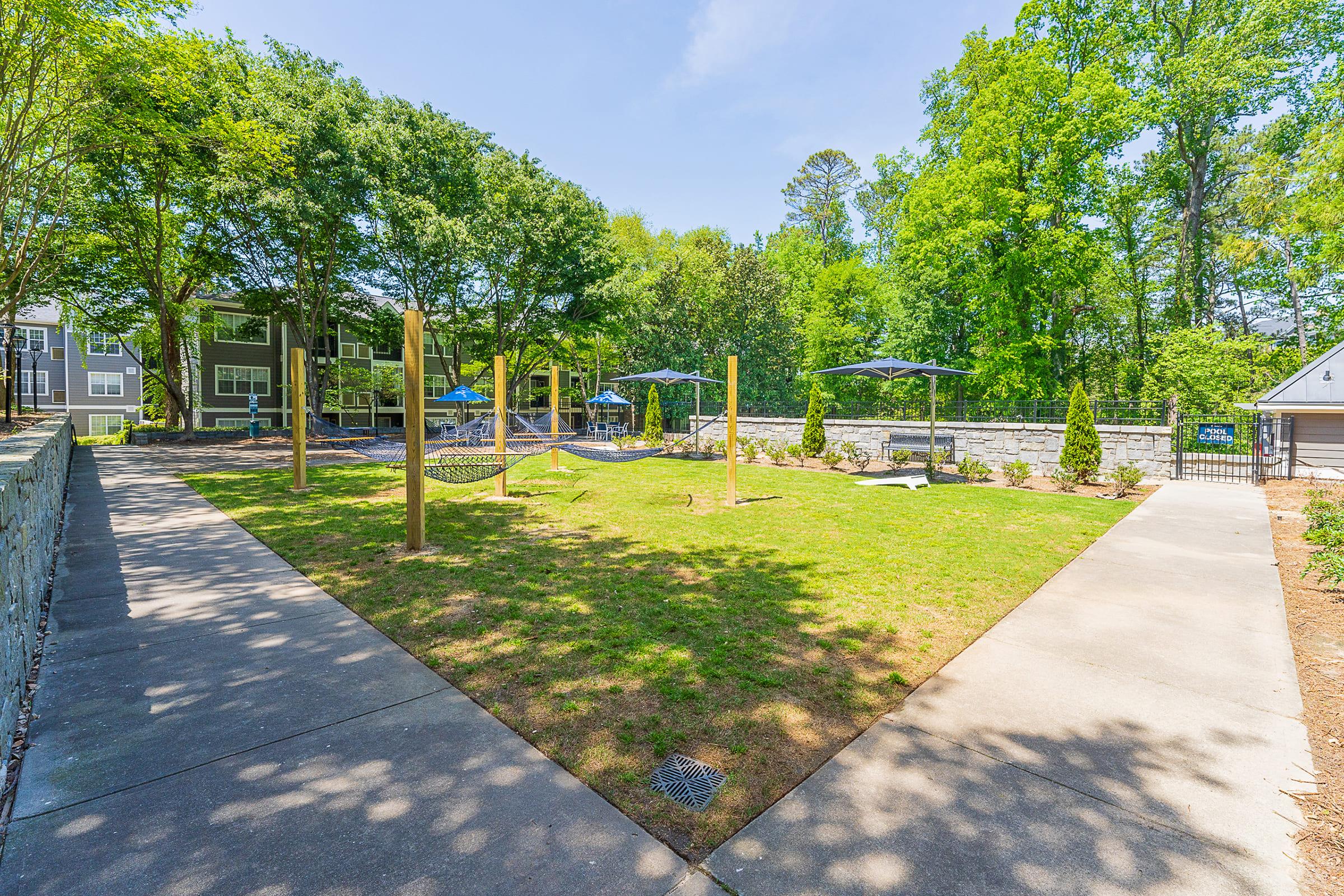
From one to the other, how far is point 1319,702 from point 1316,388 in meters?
14.5

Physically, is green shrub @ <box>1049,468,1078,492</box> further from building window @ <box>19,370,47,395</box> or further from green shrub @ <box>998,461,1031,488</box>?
building window @ <box>19,370,47,395</box>

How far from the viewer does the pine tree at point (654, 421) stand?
19172mm

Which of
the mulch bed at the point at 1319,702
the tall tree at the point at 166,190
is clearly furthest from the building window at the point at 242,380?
the mulch bed at the point at 1319,702

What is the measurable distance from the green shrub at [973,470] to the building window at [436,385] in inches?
1289

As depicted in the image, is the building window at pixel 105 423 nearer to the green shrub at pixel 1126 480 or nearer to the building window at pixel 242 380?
the building window at pixel 242 380

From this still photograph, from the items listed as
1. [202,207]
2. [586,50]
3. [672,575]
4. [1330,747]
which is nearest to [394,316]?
[202,207]

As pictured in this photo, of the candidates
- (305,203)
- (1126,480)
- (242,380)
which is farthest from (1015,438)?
(242,380)

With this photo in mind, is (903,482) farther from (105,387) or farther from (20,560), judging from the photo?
(105,387)

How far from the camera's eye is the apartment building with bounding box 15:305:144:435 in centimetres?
3322

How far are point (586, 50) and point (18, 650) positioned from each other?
1297 centimetres

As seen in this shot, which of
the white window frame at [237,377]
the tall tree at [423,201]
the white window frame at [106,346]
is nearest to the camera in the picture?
the tall tree at [423,201]

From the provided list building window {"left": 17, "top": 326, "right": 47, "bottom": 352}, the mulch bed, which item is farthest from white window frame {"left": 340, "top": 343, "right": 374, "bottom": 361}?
the mulch bed

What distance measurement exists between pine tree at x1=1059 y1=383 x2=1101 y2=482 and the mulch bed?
473 cm

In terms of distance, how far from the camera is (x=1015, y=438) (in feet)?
43.5
